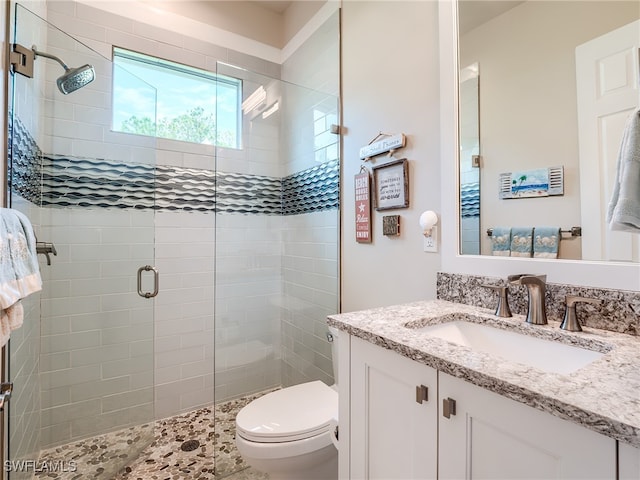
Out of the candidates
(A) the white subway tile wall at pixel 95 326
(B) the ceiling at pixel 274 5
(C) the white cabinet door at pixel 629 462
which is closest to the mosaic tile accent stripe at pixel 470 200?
(C) the white cabinet door at pixel 629 462

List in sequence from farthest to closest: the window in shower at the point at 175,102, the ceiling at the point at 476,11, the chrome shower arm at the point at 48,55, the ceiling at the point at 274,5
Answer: the ceiling at the point at 274,5
the window in shower at the point at 175,102
the chrome shower arm at the point at 48,55
the ceiling at the point at 476,11

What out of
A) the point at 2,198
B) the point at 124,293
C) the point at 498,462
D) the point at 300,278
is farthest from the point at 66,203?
the point at 498,462

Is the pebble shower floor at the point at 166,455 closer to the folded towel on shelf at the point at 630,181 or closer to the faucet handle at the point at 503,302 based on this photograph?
the faucet handle at the point at 503,302

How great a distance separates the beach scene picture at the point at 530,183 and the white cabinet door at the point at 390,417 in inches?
30.2

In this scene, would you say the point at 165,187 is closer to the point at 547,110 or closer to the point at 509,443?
the point at 547,110

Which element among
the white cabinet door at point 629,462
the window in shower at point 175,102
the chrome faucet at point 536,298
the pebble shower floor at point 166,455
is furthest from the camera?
the window in shower at point 175,102

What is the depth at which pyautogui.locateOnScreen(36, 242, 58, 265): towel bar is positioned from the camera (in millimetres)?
1514

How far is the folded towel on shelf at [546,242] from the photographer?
1046mm

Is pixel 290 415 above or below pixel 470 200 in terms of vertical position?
below

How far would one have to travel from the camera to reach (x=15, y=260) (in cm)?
99

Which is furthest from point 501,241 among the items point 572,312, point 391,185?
point 391,185

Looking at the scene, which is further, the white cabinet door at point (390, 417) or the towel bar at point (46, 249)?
the towel bar at point (46, 249)

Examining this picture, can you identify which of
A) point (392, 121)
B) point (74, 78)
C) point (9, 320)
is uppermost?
point (74, 78)

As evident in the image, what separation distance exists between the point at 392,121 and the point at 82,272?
1881 mm
